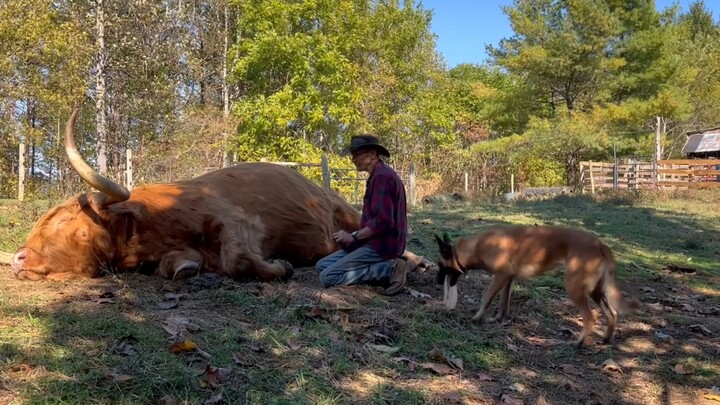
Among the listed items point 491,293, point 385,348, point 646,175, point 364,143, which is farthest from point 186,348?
point 646,175

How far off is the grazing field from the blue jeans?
0.13 m

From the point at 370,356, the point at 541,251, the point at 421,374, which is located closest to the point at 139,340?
the point at 370,356

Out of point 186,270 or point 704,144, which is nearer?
point 186,270

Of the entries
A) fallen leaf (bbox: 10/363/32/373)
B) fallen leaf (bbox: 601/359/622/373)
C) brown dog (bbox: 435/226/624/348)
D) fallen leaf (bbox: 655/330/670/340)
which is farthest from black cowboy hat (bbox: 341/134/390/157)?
fallen leaf (bbox: 10/363/32/373)

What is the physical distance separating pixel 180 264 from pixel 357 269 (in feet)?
5.39

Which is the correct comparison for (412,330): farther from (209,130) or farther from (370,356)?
(209,130)

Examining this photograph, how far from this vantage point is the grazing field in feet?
10.2

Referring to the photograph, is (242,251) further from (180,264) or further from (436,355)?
(436,355)

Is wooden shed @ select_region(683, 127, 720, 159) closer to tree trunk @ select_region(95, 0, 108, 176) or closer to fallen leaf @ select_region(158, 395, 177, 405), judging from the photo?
tree trunk @ select_region(95, 0, 108, 176)

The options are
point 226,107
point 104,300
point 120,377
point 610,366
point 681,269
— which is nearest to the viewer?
point 120,377

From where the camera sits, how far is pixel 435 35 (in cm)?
4266

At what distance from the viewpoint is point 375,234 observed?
5.55 metres

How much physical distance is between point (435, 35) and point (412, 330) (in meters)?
40.6

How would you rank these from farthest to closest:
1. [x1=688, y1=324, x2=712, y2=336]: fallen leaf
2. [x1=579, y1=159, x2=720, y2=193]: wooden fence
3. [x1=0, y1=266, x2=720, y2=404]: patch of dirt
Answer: [x1=579, y1=159, x2=720, y2=193]: wooden fence < [x1=688, y1=324, x2=712, y2=336]: fallen leaf < [x1=0, y1=266, x2=720, y2=404]: patch of dirt
